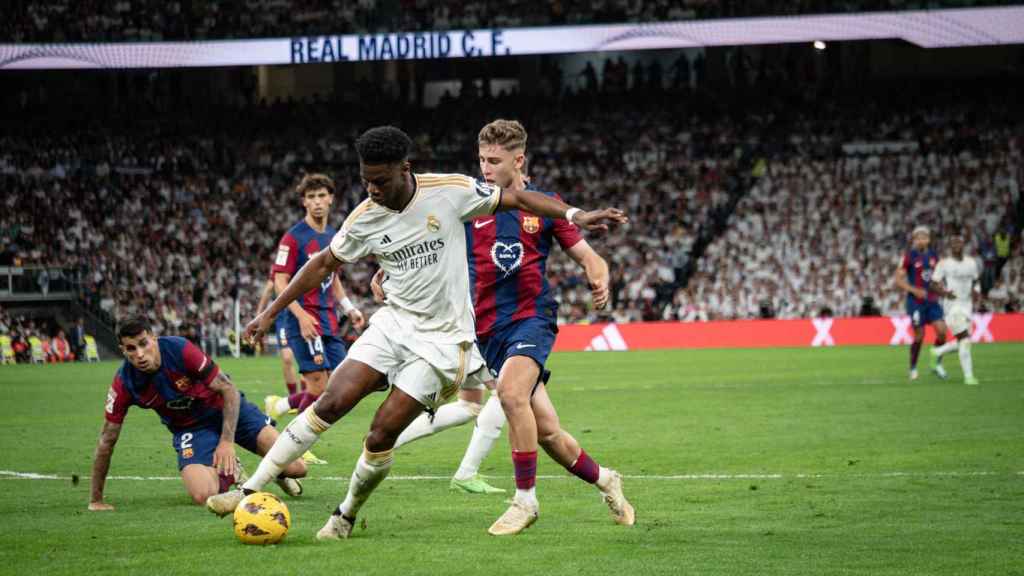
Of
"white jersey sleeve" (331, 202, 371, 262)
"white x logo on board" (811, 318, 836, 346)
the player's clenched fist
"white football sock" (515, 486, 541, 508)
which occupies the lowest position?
"white x logo on board" (811, 318, 836, 346)

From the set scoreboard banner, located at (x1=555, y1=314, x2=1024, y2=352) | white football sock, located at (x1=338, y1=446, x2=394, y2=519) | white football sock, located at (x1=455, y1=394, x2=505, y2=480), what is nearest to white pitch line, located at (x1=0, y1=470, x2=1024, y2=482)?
white football sock, located at (x1=455, y1=394, x2=505, y2=480)

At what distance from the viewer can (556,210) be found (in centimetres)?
730

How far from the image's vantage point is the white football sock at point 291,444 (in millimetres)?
7746

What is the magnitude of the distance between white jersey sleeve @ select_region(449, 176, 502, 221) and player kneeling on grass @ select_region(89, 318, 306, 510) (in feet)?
7.87

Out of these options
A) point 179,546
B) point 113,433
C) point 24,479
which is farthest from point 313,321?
point 179,546

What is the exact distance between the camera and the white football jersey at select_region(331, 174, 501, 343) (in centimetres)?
755

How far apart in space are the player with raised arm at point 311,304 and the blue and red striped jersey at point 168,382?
3620 mm

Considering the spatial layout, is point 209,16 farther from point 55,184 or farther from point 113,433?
point 113,433

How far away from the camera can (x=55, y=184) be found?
43.3 meters

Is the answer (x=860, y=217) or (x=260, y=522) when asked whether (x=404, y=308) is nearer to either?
(x=260, y=522)

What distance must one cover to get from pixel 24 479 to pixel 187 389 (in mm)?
2537

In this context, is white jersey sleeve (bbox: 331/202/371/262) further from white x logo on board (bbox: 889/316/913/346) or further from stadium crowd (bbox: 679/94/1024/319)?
stadium crowd (bbox: 679/94/1024/319)

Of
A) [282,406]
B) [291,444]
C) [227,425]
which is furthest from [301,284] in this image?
[282,406]

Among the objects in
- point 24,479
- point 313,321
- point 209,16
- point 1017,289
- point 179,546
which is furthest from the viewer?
point 209,16
